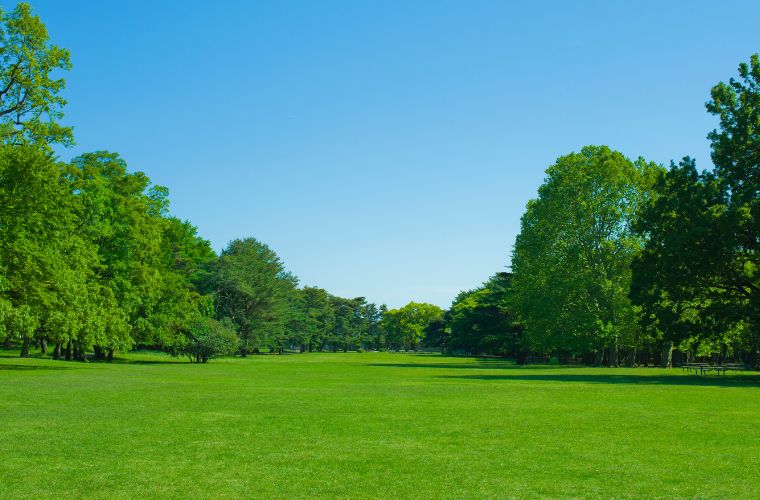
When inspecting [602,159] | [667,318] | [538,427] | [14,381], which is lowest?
[14,381]

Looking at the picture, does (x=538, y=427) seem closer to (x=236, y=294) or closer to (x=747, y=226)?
(x=747, y=226)

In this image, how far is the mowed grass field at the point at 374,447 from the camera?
9.77m

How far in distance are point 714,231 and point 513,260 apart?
41.3 metres

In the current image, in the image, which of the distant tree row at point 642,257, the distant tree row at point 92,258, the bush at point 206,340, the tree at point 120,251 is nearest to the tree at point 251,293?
the distant tree row at point 92,258

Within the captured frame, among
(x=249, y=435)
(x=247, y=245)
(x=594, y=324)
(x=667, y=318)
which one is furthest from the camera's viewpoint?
(x=247, y=245)

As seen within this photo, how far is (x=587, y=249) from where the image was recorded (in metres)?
60.8

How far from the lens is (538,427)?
16141 millimetres

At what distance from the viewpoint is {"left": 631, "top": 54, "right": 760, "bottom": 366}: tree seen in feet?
132

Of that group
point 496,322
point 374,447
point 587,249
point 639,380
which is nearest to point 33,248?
point 374,447

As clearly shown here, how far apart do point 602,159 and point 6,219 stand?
47.3 m

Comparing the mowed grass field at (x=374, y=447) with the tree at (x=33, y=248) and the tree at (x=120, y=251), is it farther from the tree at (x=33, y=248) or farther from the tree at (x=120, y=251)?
the tree at (x=120, y=251)

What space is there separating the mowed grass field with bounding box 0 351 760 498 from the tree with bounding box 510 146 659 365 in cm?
3586

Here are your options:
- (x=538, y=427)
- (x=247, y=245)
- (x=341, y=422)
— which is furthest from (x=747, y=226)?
(x=247, y=245)

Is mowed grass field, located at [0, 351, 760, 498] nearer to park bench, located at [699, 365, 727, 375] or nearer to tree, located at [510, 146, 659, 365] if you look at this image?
park bench, located at [699, 365, 727, 375]
